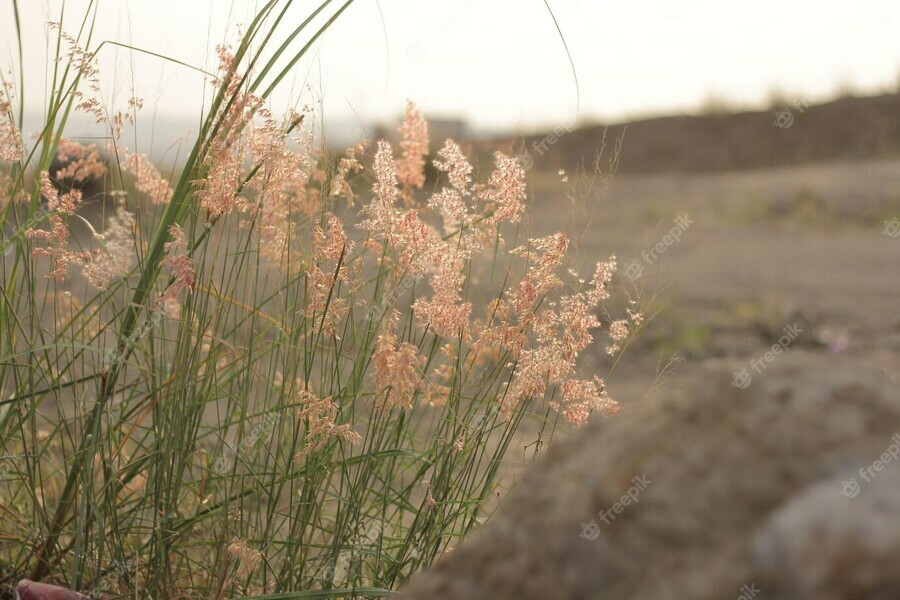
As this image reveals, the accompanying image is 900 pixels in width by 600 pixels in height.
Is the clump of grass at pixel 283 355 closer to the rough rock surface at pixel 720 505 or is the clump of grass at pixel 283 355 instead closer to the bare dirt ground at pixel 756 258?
the bare dirt ground at pixel 756 258

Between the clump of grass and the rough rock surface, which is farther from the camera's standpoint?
the clump of grass

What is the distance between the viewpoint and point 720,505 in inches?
44.9

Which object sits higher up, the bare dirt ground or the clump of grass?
the clump of grass

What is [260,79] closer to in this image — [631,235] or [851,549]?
[851,549]

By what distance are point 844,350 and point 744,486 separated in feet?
19.7

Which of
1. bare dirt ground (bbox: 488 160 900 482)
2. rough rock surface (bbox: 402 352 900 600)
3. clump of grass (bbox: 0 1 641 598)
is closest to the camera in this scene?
rough rock surface (bbox: 402 352 900 600)

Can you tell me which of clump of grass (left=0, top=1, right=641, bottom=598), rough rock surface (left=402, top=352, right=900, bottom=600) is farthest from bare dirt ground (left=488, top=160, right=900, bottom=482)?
rough rock surface (left=402, top=352, right=900, bottom=600)

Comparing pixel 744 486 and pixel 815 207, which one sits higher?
pixel 744 486

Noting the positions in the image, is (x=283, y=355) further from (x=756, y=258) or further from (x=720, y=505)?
(x=756, y=258)

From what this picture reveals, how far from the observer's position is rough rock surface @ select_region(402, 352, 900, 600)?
104cm

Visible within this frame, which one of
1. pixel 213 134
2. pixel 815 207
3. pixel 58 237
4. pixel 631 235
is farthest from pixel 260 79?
pixel 815 207

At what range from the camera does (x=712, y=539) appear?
1115 mm

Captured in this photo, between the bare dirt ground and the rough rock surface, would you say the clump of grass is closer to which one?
the bare dirt ground

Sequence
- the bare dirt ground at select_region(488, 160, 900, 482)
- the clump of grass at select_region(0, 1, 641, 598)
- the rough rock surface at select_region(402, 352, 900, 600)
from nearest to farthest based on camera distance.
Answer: the rough rock surface at select_region(402, 352, 900, 600) → the clump of grass at select_region(0, 1, 641, 598) → the bare dirt ground at select_region(488, 160, 900, 482)
